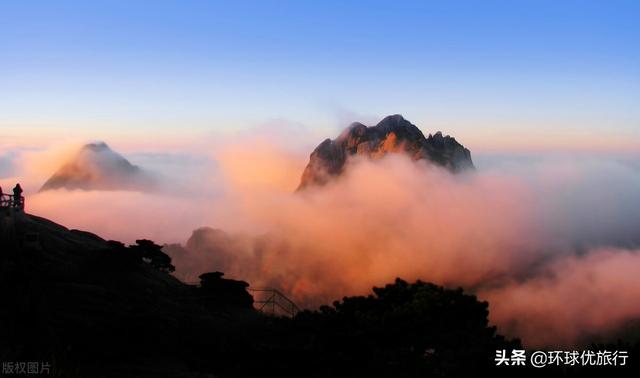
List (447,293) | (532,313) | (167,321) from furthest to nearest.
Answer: (532,313) → (447,293) → (167,321)

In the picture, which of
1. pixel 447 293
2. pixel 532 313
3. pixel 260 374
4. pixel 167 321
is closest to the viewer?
pixel 260 374

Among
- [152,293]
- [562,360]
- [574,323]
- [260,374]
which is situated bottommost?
[260,374]

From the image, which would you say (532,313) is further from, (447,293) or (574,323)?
(447,293)

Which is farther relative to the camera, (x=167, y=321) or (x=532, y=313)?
(x=532, y=313)

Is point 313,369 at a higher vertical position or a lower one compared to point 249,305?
lower

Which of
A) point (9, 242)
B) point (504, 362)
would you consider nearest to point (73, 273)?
point (9, 242)

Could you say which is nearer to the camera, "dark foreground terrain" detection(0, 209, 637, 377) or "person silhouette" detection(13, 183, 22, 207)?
"dark foreground terrain" detection(0, 209, 637, 377)

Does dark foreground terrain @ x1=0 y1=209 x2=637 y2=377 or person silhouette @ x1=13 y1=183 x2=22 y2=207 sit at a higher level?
person silhouette @ x1=13 y1=183 x2=22 y2=207

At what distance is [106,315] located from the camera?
34.6 m

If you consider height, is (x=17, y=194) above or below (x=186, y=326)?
above

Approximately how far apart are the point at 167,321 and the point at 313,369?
34.9 ft

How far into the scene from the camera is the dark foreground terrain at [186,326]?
97.3 ft

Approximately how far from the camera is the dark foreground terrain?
1168 inches

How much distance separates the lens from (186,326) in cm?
3744
